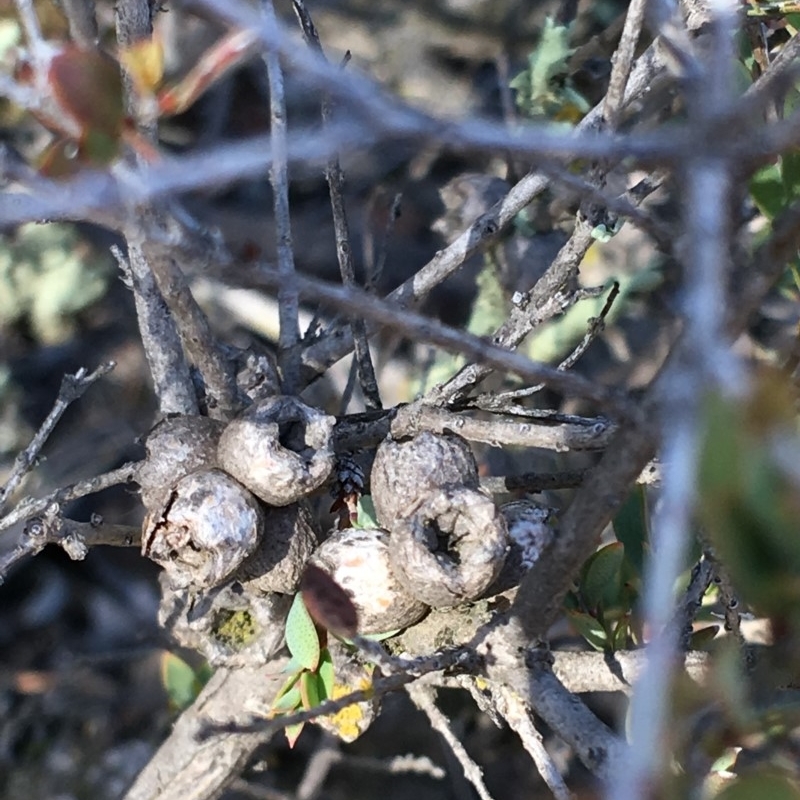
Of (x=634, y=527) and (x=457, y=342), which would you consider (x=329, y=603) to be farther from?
(x=634, y=527)

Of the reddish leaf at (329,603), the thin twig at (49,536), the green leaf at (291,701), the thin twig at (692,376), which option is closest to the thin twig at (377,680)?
the reddish leaf at (329,603)

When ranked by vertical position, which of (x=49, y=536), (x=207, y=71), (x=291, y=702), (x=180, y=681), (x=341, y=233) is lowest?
(x=180, y=681)

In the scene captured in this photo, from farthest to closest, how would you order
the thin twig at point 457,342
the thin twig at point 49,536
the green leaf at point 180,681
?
the green leaf at point 180,681, the thin twig at point 49,536, the thin twig at point 457,342

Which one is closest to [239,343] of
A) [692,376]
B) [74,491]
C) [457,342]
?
[74,491]

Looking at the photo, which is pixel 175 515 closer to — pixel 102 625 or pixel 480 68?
pixel 102 625

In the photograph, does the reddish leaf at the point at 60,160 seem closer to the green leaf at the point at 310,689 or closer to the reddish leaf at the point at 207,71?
the reddish leaf at the point at 207,71

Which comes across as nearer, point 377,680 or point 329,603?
point 329,603

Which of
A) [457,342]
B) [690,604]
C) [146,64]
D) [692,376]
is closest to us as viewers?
[692,376]

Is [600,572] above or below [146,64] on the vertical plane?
below
